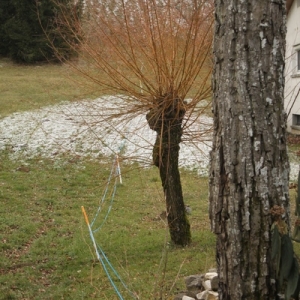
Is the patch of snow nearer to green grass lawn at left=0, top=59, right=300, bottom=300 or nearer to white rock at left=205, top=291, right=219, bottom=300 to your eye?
green grass lawn at left=0, top=59, right=300, bottom=300

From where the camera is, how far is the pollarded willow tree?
741cm

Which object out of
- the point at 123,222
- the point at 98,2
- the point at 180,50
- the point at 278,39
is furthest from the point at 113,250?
the point at 278,39

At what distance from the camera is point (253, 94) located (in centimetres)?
278

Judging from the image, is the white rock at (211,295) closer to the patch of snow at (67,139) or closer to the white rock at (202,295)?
the white rock at (202,295)

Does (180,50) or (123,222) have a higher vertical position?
(180,50)

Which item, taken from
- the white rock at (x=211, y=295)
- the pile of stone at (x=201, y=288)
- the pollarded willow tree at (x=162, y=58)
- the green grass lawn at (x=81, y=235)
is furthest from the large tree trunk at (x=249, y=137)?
the pollarded willow tree at (x=162, y=58)

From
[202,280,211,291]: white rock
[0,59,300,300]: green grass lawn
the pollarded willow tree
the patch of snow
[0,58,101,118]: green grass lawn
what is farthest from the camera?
[0,58,101,118]: green grass lawn

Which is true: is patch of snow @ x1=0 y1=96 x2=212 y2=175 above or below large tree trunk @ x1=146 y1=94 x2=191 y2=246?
below

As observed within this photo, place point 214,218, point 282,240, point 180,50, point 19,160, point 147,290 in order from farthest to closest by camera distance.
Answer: point 19,160 < point 180,50 < point 147,290 < point 214,218 < point 282,240

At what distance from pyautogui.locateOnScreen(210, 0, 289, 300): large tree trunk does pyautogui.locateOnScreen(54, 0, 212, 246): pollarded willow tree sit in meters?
4.19

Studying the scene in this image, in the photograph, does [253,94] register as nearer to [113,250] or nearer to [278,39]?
[278,39]

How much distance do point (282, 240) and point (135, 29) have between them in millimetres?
5688

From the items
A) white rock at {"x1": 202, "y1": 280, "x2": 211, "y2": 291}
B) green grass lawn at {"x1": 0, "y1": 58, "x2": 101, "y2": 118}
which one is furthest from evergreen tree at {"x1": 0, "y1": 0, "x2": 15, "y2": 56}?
white rock at {"x1": 202, "y1": 280, "x2": 211, "y2": 291}

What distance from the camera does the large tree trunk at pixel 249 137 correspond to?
2.78 meters
